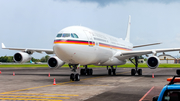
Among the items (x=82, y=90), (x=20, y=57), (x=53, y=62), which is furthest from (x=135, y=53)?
(x=82, y=90)

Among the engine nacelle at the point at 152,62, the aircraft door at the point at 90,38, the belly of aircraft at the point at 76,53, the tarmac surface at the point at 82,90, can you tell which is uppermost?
the aircraft door at the point at 90,38

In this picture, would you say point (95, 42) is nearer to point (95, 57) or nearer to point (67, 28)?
point (95, 57)

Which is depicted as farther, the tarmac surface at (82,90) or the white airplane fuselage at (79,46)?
the white airplane fuselage at (79,46)

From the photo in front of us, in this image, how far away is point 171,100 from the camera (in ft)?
12.4

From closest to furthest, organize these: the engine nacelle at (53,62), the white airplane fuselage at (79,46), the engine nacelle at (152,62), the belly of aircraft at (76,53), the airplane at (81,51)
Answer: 1. the belly of aircraft at (76,53)
2. the white airplane fuselage at (79,46)
3. the airplane at (81,51)
4. the engine nacelle at (152,62)
5. the engine nacelle at (53,62)

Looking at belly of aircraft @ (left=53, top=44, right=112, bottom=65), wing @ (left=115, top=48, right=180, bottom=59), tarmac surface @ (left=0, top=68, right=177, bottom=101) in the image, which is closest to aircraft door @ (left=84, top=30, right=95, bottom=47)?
belly of aircraft @ (left=53, top=44, right=112, bottom=65)

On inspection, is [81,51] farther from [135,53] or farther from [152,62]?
[135,53]

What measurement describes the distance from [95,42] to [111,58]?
5124mm

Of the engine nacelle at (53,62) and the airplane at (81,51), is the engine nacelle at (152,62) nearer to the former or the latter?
the airplane at (81,51)

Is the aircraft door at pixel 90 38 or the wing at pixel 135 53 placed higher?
the aircraft door at pixel 90 38

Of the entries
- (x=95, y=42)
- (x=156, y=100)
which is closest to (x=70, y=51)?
(x=95, y=42)

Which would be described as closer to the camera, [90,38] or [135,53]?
[90,38]

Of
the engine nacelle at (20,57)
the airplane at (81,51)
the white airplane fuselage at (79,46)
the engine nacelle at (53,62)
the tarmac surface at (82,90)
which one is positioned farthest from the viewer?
the engine nacelle at (20,57)

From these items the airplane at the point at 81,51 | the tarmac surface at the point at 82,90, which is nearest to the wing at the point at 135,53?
the airplane at the point at 81,51
